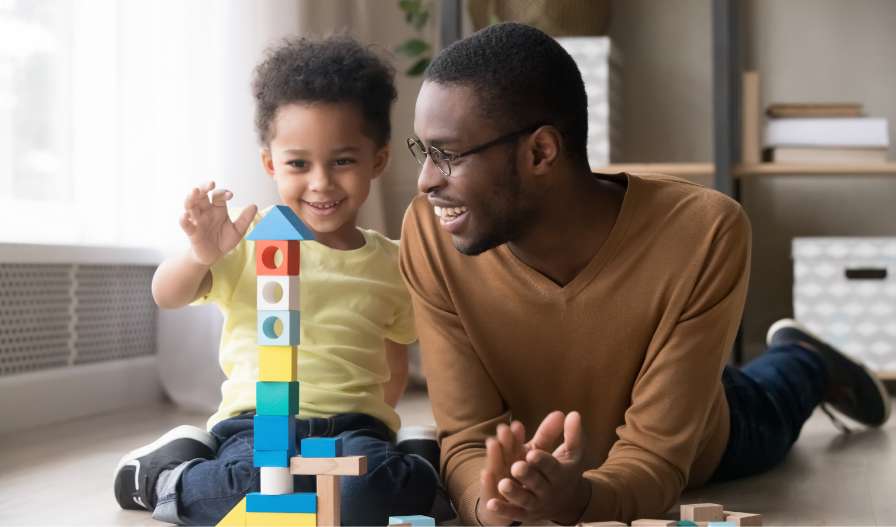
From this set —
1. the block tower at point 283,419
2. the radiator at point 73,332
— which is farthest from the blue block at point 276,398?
the radiator at point 73,332

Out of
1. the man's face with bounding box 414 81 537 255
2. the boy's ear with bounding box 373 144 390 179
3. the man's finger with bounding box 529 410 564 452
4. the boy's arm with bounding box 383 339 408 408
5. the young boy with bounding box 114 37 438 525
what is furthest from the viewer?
the boy's arm with bounding box 383 339 408 408

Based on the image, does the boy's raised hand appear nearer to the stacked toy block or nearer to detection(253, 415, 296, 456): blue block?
detection(253, 415, 296, 456): blue block

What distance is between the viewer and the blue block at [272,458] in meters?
1.05

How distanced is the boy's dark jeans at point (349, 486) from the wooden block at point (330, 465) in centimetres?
23

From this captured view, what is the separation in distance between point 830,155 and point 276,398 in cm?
217

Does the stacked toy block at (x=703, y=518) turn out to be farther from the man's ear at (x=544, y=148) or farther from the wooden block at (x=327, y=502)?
the man's ear at (x=544, y=148)

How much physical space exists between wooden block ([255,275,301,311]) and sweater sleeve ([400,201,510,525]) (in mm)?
333

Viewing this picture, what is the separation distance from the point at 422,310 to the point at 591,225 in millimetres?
229

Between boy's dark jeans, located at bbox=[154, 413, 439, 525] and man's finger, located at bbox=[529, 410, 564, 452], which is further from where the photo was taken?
boy's dark jeans, located at bbox=[154, 413, 439, 525]

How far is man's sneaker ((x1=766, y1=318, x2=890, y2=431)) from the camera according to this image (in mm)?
2105

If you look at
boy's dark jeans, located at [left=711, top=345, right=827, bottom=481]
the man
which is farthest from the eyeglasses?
boy's dark jeans, located at [left=711, top=345, right=827, bottom=481]

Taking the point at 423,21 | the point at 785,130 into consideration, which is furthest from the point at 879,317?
the point at 423,21

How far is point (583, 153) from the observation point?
4.27 feet

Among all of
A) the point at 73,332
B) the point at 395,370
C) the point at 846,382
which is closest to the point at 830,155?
the point at 846,382
